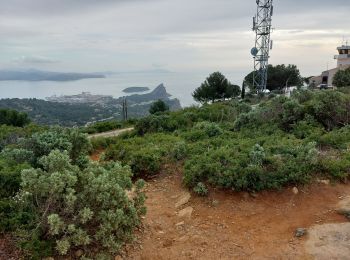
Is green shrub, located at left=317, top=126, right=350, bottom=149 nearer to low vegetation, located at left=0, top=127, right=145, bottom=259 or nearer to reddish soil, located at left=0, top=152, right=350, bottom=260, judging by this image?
reddish soil, located at left=0, top=152, right=350, bottom=260

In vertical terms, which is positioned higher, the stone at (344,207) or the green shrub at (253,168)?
the green shrub at (253,168)

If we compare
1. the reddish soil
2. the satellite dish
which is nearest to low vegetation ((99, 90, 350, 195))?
the reddish soil

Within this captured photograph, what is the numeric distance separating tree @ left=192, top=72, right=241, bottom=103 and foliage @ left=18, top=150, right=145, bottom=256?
3049 cm

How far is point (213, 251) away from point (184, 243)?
40cm

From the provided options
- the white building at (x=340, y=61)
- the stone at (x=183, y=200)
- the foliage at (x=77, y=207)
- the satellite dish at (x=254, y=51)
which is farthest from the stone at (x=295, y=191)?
the white building at (x=340, y=61)

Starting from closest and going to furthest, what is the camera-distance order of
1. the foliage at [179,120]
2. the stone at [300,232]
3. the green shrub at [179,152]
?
the stone at [300,232] → the green shrub at [179,152] → the foliage at [179,120]

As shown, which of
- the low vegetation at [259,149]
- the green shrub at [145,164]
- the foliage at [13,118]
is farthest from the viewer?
the foliage at [13,118]

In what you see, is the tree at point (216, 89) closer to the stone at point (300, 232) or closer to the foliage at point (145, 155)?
the foliage at point (145, 155)

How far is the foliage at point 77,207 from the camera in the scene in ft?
14.4

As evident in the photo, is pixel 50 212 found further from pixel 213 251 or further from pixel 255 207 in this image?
pixel 255 207

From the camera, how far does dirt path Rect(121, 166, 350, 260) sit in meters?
5.08

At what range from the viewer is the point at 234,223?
5734 millimetres

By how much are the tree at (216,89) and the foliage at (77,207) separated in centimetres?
3049

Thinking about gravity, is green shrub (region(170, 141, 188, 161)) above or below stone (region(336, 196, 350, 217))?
above
